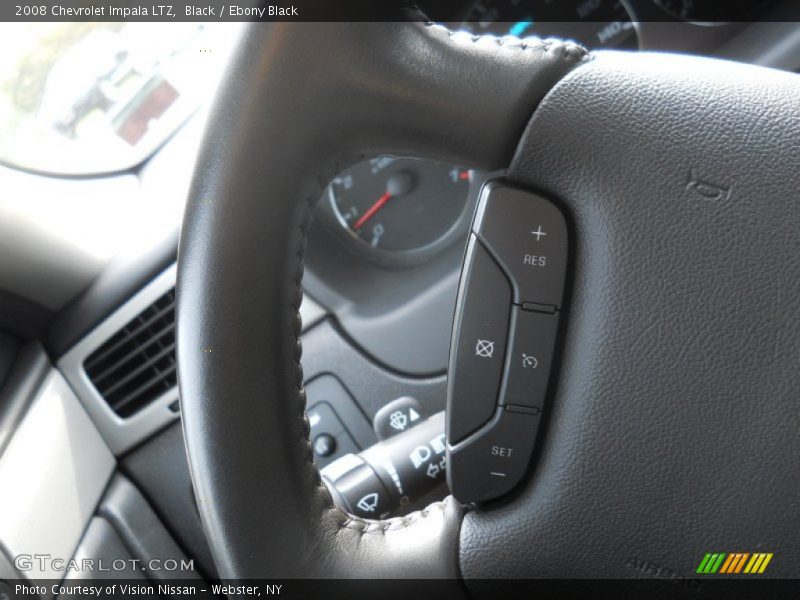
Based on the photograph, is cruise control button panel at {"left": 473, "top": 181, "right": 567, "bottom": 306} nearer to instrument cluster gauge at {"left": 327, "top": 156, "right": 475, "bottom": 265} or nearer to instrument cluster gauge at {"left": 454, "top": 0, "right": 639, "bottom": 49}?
instrument cluster gauge at {"left": 327, "top": 156, "right": 475, "bottom": 265}

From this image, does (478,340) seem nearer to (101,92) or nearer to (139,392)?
(139,392)

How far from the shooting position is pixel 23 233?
1.18 m

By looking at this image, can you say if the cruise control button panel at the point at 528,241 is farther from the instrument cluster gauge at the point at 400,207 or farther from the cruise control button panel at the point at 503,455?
the instrument cluster gauge at the point at 400,207

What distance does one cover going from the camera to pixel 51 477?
1.13 metres

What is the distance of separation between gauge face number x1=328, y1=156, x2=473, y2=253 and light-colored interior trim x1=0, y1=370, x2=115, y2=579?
48 centimetres

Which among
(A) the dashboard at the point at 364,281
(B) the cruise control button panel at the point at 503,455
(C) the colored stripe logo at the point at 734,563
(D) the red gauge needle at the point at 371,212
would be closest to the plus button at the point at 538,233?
(B) the cruise control button panel at the point at 503,455

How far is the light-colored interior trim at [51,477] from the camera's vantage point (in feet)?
3.41

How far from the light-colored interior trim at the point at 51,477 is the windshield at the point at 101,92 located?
0.34 meters

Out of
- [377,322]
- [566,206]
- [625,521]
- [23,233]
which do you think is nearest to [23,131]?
[23,233]

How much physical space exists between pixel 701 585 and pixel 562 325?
8.4 inches

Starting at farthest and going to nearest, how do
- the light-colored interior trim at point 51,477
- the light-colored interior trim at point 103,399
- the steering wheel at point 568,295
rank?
the light-colored interior trim at point 103,399
the light-colored interior trim at point 51,477
the steering wheel at point 568,295

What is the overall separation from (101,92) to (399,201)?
48 centimetres

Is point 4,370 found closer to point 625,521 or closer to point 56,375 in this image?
point 56,375

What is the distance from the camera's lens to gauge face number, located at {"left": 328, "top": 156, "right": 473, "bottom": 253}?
1.33 meters
